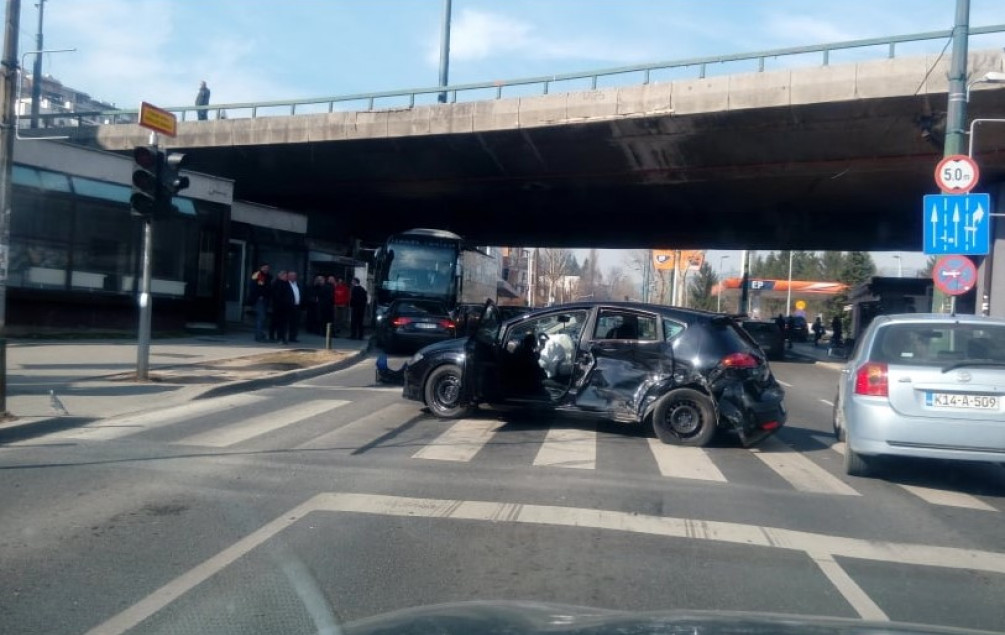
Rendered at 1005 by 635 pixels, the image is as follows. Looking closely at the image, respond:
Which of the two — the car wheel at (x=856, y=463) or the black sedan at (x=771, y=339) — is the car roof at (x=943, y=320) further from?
the black sedan at (x=771, y=339)

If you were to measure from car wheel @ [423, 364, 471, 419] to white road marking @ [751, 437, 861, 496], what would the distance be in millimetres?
3649

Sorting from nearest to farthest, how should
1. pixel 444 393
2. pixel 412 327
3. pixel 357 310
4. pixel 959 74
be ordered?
pixel 444 393
pixel 959 74
pixel 412 327
pixel 357 310

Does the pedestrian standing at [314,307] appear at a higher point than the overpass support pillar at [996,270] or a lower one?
lower

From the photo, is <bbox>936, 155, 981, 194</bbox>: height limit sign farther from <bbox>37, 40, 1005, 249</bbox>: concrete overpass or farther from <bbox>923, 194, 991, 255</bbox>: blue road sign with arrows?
<bbox>37, 40, 1005, 249</bbox>: concrete overpass

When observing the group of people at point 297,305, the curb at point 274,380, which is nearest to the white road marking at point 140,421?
the curb at point 274,380

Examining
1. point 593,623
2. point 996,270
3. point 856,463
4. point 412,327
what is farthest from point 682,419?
point 996,270

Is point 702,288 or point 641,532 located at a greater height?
point 702,288

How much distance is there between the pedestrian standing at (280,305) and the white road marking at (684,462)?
538 inches

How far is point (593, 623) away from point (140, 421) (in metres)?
9.03

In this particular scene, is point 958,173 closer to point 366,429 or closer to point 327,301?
point 366,429

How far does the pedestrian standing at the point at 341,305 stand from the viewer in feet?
93.5

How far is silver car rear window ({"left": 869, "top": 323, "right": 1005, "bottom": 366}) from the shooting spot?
900cm

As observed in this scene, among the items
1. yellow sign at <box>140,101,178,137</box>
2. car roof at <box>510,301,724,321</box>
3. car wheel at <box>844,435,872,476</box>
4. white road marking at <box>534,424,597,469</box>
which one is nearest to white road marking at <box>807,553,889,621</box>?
car wheel at <box>844,435,872,476</box>

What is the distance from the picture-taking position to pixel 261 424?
449 inches
